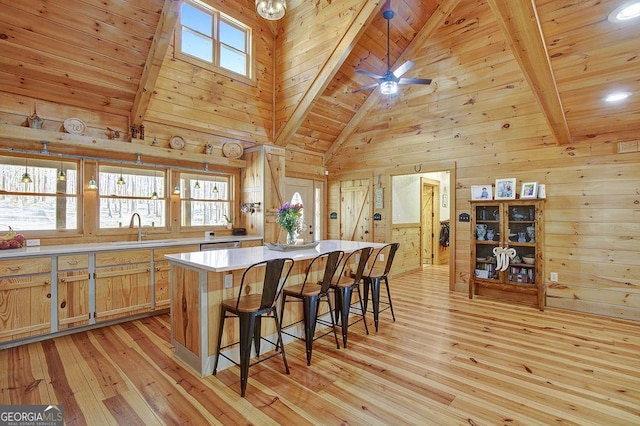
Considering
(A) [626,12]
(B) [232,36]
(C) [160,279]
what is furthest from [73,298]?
(A) [626,12]


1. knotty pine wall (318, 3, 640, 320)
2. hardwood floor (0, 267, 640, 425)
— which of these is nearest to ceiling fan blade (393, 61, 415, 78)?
knotty pine wall (318, 3, 640, 320)

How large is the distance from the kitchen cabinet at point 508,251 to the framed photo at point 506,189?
10cm

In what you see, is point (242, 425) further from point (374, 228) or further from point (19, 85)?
point (374, 228)

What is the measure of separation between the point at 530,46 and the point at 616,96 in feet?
6.18

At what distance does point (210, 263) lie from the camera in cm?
252

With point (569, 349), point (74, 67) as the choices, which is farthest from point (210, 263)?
point (569, 349)

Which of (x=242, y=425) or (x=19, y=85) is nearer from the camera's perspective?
(x=242, y=425)

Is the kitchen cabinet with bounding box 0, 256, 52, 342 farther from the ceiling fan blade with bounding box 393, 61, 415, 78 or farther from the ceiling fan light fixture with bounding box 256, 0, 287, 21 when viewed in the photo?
the ceiling fan blade with bounding box 393, 61, 415, 78

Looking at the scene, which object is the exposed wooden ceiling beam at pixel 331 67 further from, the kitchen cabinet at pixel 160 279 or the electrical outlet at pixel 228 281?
the electrical outlet at pixel 228 281

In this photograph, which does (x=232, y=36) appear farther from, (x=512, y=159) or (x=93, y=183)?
(x=512, y=159)

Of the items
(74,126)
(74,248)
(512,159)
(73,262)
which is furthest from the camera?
(512,159)

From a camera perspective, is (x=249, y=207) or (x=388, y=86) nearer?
(x=388, y=86)

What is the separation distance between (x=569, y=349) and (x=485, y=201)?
2355 millimetres

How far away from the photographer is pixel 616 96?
137 inches
